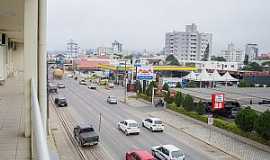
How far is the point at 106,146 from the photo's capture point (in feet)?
34.9

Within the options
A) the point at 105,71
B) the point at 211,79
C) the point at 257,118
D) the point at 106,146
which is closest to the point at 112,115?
the point at 106,146

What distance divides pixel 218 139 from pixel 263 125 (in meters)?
1.88

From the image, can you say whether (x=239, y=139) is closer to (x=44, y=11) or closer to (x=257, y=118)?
(x=257, y=118)

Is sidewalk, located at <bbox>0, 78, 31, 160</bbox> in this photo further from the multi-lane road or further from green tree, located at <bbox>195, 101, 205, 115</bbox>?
green tree, located at <bbox>195, 101, 205, 115</bbox>

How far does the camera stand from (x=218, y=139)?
1216 centimetres

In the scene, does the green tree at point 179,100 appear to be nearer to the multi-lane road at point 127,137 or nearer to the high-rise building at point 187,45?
the multi-lane road at point 127,137

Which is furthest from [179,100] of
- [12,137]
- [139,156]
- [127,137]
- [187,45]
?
[187,45]

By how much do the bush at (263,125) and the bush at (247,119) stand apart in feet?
1.52

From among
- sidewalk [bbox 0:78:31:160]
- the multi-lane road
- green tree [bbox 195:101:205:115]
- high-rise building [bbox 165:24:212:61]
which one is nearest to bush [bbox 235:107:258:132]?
the multi-lane road

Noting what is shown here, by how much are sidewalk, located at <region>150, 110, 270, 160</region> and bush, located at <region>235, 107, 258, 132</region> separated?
18.5 inches

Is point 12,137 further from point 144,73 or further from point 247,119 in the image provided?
point 144,73

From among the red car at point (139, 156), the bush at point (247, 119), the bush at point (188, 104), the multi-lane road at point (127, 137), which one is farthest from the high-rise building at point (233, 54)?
the red car at point (139, 156)

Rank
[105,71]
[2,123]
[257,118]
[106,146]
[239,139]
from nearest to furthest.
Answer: [2,123], [106,146], [257,118], [239,139], [105,71]

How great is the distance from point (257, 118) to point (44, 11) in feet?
30.3
